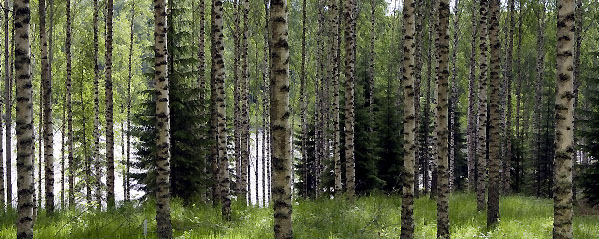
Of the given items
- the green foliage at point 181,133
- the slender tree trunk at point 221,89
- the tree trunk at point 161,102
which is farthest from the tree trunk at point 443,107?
the green foliage at point 181,133

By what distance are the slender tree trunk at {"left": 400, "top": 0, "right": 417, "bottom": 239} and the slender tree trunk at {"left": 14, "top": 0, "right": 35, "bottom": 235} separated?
19.4ft

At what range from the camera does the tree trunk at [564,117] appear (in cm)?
627

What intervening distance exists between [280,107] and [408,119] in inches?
142

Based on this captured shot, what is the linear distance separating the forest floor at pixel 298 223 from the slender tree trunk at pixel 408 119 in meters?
0.79

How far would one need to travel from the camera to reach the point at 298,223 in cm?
1002

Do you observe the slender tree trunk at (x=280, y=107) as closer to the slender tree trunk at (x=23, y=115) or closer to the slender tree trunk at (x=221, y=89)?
the slender tree trunk at (x=23, y=115)

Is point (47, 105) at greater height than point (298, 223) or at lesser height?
greater

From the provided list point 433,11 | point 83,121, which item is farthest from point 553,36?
point 83,121

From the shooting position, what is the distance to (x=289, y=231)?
5434 millimetres

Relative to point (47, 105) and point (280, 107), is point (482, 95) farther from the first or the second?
point (47, 105)

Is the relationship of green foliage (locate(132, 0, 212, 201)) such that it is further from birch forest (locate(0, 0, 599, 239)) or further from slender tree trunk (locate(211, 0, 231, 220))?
slender tree trunk (locate(211, 0, 231, 220))

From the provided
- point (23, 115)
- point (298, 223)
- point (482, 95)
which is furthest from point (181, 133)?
point (482, 95)

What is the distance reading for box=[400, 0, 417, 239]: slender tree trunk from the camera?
801 cm

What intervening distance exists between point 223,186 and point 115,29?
21.0 meters
